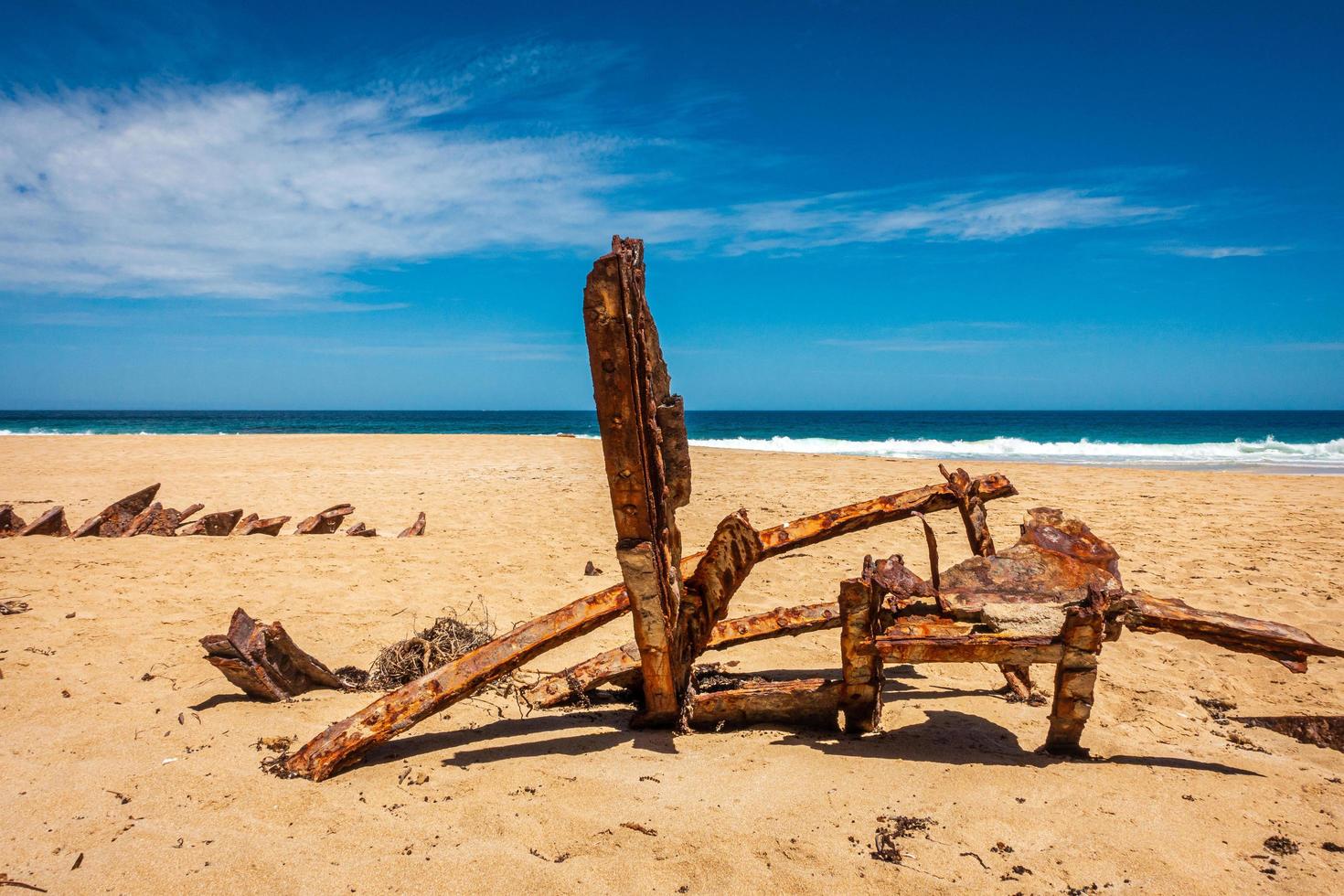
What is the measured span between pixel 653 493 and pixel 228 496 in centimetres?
1322

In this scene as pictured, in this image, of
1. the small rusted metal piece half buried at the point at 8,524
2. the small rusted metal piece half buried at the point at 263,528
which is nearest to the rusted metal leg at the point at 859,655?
the small rusted metal piece half buried at the point at 263,528

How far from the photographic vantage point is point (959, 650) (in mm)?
3492

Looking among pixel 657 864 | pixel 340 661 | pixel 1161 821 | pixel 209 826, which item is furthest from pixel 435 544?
pixel 1161 821

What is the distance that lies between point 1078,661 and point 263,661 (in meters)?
4.54

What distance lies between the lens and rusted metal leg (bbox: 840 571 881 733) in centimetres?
361

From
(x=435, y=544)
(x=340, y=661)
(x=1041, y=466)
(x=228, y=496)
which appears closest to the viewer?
(x=340, y=661)

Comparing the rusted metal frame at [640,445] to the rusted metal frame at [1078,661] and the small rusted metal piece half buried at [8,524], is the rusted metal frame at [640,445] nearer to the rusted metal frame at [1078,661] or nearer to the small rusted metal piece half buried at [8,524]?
the rusted metal frame at [1078,661]

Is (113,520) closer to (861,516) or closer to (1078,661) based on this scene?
(861,516)

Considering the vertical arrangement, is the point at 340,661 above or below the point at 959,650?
below

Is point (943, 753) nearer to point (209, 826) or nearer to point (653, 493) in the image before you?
point (653, 493)

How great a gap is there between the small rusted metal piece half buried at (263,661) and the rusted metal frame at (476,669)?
87 centimetres

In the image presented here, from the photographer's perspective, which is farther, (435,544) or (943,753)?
(435,544)

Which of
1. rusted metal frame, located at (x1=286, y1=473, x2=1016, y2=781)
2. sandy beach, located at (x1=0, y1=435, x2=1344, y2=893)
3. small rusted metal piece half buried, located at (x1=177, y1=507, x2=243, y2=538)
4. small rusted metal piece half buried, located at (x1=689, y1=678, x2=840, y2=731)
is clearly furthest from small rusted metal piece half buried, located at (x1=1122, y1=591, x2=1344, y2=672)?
small rusted metal piece half buried, located at (x1=177, y1=507, x2=243, y2=538)

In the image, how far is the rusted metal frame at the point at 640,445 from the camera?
324 cm
